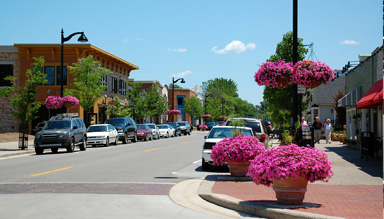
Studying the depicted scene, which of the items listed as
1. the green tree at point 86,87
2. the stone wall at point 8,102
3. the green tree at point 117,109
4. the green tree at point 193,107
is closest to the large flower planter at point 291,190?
the green tree at point 86,87

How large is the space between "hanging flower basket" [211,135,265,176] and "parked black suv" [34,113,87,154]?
15.1 metres

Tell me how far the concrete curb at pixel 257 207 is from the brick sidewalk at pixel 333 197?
33cm

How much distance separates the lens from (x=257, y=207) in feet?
27.6

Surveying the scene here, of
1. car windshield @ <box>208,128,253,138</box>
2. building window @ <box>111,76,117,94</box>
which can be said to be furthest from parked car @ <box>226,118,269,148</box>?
building window @ <box>111,76,117,94</box>

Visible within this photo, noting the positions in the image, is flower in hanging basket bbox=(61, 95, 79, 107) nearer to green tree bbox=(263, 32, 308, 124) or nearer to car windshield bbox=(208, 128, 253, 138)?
green tree bbox=(263, 32, 308, 124)

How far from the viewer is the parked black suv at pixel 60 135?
2608 cm

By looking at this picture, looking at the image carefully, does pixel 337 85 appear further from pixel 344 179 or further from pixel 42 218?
pixel 42 218

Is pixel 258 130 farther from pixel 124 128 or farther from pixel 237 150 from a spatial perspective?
pixel 124 128

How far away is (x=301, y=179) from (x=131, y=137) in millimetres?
31707

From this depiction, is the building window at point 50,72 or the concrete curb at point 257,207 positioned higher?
the building window at point 50,72

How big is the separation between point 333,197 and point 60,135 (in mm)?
19353

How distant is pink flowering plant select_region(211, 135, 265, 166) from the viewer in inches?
506

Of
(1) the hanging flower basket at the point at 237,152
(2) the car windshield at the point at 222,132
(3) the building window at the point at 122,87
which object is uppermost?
(3) the building window at the point at 122,87

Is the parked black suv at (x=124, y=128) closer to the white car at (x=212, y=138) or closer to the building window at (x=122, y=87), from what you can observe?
the white car at (x=212, y=138)
